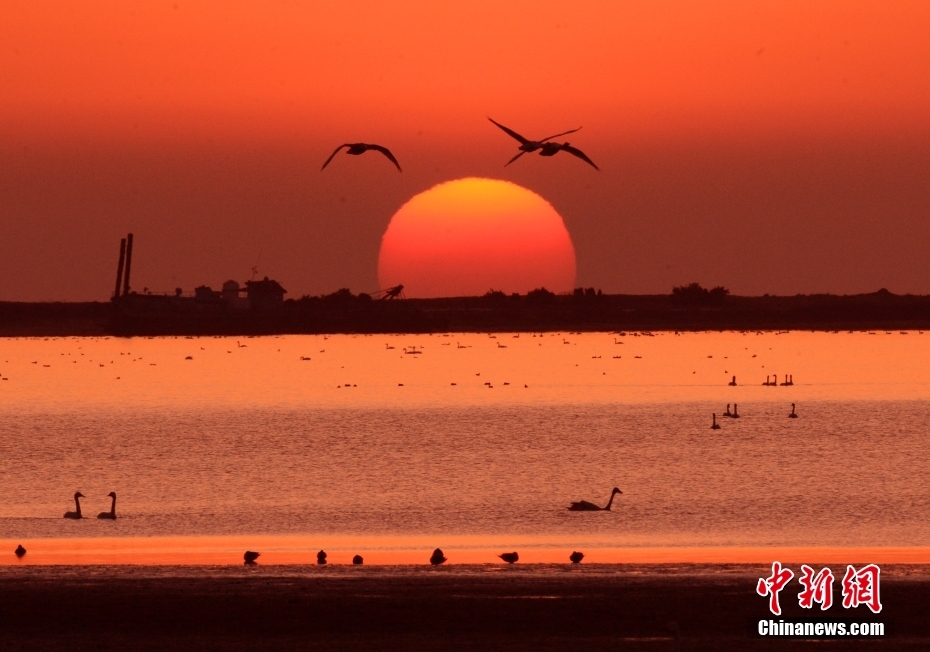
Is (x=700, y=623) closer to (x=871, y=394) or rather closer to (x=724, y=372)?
(x=871, y=394)

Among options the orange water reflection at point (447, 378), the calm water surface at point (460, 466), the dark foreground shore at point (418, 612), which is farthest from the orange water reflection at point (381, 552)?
the orange water reflection at point (447, 378)

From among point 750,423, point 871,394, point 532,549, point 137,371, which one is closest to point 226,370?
point 137,371

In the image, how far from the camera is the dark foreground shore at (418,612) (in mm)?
16828

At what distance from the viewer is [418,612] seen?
18.4 m

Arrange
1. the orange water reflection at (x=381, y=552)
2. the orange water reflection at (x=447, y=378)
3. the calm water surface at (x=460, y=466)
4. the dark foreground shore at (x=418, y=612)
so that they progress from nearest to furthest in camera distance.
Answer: the dark foreground shore at (x=418, y=612)
the orange water reflection at (x=381, y=552)
the calm water surface at (x=460, y=466)
the orange water reflection at (x=447, y=378)

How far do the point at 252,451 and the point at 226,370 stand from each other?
308 ft

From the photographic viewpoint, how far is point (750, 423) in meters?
71.2

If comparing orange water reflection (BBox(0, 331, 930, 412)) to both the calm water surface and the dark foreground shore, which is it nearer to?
the calm water surface

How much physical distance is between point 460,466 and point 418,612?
3263 centimetres

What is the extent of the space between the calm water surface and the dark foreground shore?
15.9 feet

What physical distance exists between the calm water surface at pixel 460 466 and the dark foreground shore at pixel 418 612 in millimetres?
4839

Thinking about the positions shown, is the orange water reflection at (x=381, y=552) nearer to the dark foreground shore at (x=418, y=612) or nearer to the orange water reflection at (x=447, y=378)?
the dark foreground shore at (x=418, y=612)

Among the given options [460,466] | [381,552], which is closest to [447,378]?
[460,466]

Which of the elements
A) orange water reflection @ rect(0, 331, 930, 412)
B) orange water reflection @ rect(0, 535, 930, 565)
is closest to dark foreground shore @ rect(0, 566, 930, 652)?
orange water reflection @ rect(0, 535, 930, 565)
